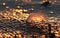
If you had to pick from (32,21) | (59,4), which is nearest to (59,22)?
(32,21)

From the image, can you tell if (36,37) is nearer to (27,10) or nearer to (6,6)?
(27,10)

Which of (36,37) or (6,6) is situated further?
(6,6)

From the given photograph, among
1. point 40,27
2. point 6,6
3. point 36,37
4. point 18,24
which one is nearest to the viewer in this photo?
point 36,37

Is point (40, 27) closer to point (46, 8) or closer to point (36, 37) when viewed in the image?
point (36, 37)

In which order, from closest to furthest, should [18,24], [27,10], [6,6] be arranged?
[18,24] → [27,10] → [6,6]

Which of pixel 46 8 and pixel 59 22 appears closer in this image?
pixel 59 22

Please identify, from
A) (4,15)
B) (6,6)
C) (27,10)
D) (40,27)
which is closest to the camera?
(40,27)

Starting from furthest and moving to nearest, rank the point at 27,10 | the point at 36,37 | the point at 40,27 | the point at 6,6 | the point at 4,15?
the point at 6,6
the point at 27,10
the point at 4,15
the point at 40,27
the point at 36,37

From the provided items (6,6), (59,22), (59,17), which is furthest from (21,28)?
(6,6)
